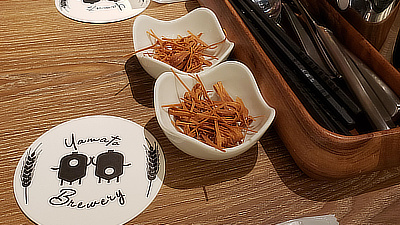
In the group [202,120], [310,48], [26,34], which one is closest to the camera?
[202,120]

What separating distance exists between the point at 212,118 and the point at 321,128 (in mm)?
203

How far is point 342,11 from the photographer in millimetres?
856

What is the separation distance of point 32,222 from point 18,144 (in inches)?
7.4

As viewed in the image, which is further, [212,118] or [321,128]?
[212,118]

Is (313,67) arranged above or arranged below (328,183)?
above

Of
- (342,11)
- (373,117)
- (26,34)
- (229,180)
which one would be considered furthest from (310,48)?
(26,34)

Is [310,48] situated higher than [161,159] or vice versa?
[310,48]

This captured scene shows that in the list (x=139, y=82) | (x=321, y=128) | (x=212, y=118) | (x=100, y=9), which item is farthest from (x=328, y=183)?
(x=100, y=9)

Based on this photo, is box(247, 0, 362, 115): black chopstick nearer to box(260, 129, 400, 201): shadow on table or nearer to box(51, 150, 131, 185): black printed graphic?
box(260, 129, 400, 201): shadow on table

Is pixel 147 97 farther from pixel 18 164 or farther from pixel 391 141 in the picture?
pixel 391 141

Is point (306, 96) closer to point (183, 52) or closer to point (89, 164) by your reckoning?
point (183, 52)

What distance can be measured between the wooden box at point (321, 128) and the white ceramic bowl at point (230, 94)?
0.03 m

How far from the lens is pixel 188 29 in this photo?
959 mm

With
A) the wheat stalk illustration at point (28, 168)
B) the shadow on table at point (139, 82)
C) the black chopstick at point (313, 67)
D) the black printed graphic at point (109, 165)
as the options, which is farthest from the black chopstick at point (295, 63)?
the wheat stalk illustration at point (28, 168)
